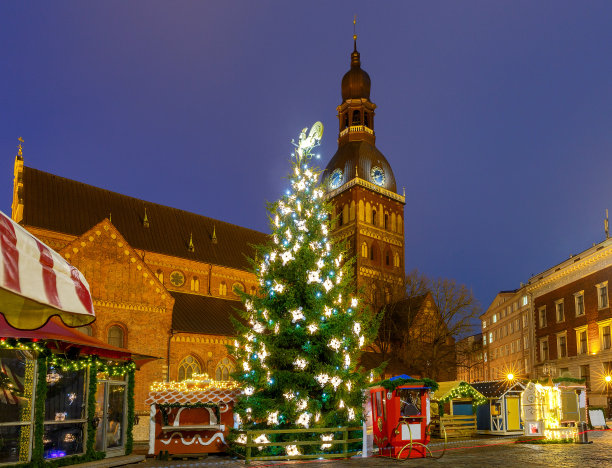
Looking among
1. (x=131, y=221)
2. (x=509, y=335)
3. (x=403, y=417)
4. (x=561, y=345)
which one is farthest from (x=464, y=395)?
(x=509, y=335)

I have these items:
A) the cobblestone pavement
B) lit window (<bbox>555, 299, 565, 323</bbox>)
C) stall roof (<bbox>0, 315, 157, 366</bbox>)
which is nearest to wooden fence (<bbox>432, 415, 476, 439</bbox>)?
the cobblestone pavement

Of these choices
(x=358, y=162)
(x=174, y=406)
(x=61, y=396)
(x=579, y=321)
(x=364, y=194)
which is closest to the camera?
(x=61, y=396)

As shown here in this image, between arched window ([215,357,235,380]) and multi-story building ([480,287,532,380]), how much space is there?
29.2m

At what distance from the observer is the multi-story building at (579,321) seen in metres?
38.3

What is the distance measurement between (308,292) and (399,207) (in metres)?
48.1

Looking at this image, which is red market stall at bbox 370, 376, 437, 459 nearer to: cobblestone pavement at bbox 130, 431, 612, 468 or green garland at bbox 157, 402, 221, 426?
cobblestone pavement at bbox 130, 431, 612, 468

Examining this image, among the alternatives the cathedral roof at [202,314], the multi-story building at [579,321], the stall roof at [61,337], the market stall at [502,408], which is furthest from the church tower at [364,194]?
the stall roof at [61,337]

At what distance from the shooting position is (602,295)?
38.9 metres

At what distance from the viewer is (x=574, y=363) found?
41844 millimetres

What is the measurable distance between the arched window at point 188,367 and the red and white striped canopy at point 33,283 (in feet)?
98.4

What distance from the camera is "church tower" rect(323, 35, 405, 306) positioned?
5975 centimetres

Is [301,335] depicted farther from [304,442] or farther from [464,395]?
[464,395]

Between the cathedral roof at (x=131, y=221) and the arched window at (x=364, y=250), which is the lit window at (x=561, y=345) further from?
the cathedral roof at (x=131, y=221)

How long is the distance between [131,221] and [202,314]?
9.54 m
